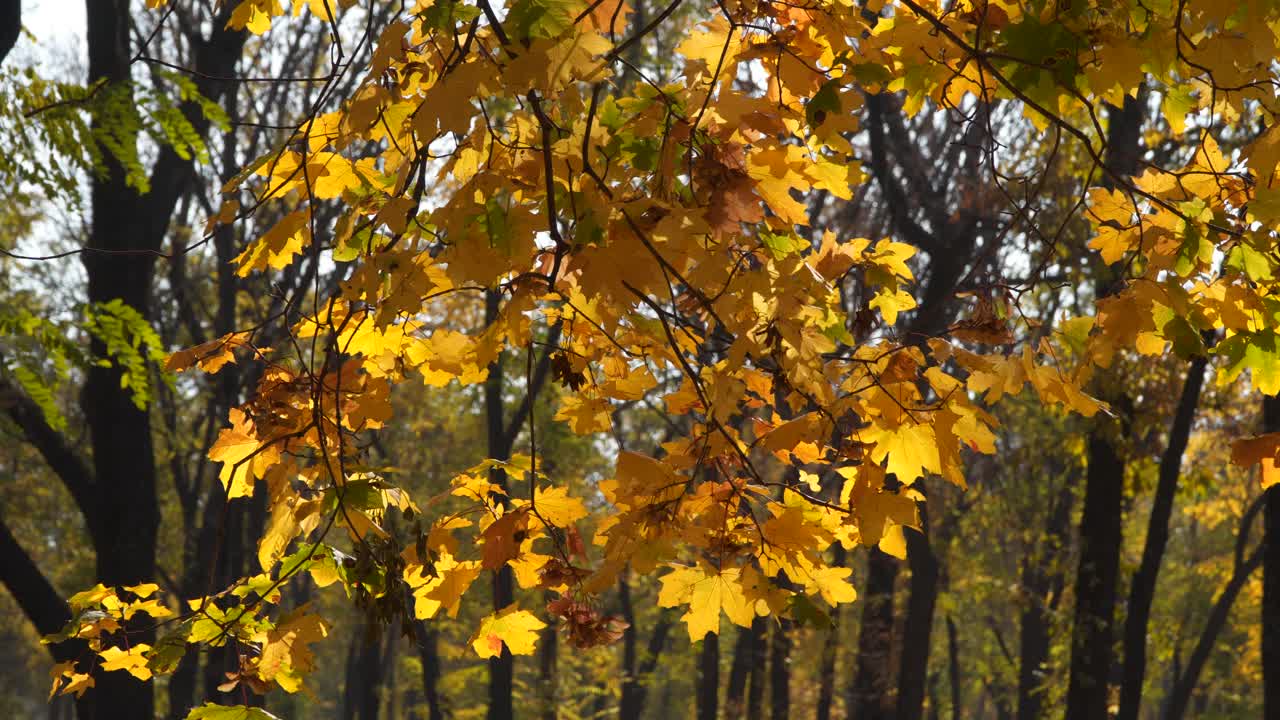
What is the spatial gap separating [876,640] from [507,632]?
10361mm

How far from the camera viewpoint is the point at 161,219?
7762mm

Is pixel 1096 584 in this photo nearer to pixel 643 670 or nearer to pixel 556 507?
pixel 556 507

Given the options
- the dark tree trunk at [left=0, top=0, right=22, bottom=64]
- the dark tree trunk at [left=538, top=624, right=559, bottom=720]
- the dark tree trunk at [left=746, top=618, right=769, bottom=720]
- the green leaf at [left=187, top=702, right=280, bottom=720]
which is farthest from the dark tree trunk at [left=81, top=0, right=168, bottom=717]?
the dark tree trunk at [left=538, top=624, right=559, bottom=720]

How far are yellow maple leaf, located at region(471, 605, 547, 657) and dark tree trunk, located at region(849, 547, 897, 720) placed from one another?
963 cm

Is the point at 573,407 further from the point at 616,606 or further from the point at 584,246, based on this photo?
the point at 616,606

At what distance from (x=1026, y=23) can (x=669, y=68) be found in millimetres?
12016

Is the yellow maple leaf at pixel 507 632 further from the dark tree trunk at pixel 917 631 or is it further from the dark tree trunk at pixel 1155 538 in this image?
the dark tree trunk at pixel 917 631

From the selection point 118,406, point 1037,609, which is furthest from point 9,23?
point 1037,609

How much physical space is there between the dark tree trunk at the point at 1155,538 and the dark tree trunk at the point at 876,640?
118 inches

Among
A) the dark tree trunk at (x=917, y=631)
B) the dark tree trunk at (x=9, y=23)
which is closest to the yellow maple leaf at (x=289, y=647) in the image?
the dark tree trunk at (x=9, y=23)

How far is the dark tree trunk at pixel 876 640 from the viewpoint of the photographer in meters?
11.9

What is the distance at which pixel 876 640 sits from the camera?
1232cm

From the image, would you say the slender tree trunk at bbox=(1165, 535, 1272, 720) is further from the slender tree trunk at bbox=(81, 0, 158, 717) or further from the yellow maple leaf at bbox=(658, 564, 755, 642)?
the yellow maple leaf at bbox=(658, 564, 755, 642)

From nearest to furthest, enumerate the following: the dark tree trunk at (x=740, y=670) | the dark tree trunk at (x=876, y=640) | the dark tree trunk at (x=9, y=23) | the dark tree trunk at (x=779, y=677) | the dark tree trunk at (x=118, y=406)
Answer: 1. the dark tree trunk at (x=9, y=23)
2. the dark tree trunk at (x=118, y=406)
3. the dark tree trunk at (x=876, y=640)
4. the dark tree trunk at (x=740, y=670)
5. the dark tree trunk at (x=779, y=677)
